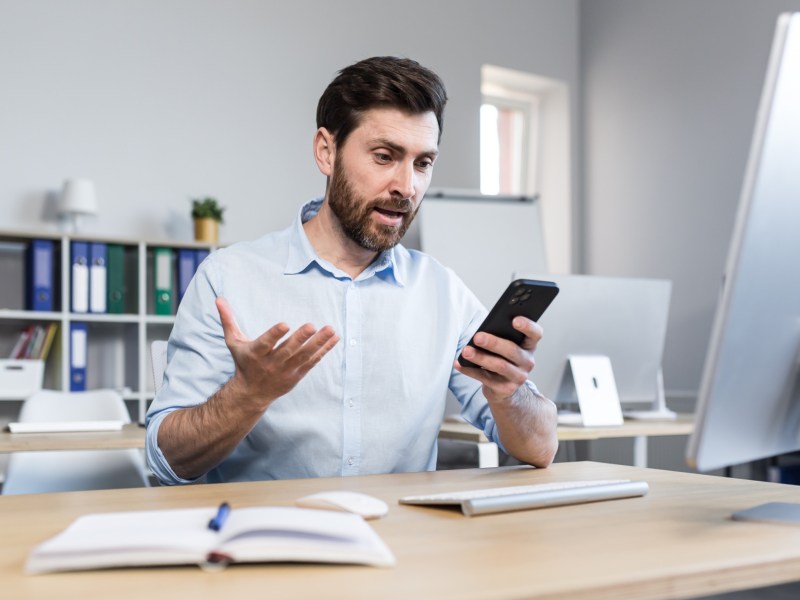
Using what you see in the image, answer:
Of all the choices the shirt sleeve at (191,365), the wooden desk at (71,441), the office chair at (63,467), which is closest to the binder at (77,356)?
the office chair at (63,467)

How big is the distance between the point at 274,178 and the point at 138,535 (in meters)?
3.87

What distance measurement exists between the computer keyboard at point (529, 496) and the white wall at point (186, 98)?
334cm

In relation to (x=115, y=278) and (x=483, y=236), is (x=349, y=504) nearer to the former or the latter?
(x=115, y=278)

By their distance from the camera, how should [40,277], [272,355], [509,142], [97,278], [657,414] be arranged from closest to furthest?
[272,355] → [657,414] → [40,277] → [97,278] → [509,142]

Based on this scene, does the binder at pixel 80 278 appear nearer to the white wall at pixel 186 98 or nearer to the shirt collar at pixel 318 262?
the white wall at pixel 186 98

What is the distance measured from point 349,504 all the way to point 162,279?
3.20m

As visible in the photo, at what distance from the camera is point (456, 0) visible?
515cm

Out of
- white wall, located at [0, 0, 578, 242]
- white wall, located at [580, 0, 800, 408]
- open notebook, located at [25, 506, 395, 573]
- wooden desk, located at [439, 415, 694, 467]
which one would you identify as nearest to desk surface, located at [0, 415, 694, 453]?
wooden desk, located at [439, 415, 694, 467]

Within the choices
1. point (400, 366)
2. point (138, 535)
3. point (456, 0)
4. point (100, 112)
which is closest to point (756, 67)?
point (456, 0)

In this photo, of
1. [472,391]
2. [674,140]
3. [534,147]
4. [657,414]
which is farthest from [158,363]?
[534,147]

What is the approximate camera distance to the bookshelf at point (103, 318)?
3688mm

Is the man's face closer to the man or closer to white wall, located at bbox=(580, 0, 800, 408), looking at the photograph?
the man

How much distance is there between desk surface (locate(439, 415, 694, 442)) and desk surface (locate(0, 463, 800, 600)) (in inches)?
53.0

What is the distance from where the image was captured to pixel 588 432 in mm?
2578
